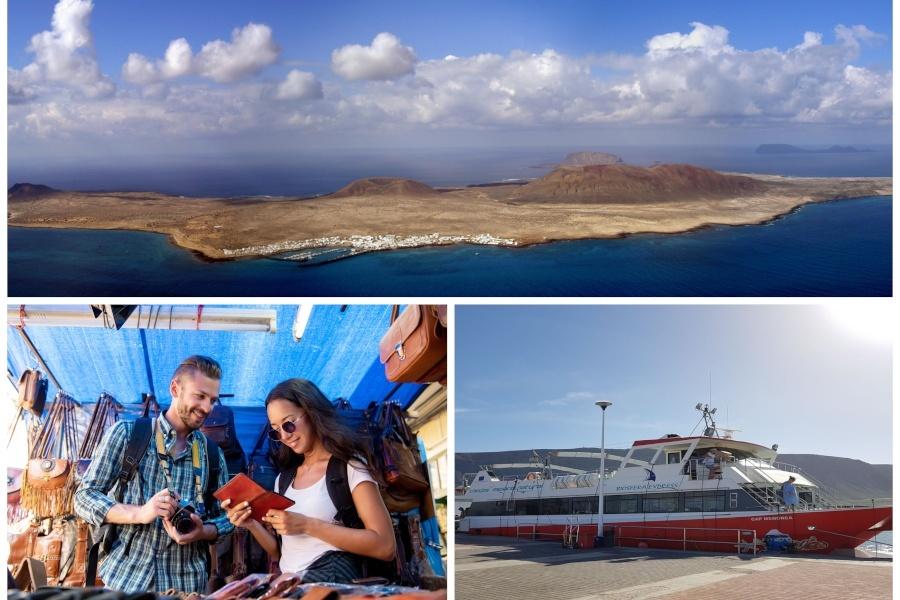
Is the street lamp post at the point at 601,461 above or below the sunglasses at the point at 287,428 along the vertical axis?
below

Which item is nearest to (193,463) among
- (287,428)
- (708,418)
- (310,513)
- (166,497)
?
(166,497)

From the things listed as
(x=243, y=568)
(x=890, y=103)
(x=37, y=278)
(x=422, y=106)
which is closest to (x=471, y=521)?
(x=243, y=568)

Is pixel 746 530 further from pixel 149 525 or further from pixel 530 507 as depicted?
pixel 149 525

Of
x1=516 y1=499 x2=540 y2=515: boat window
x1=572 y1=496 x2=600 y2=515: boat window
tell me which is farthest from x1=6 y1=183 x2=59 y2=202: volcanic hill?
x1=572 y1=496 x2=600 y2=515: boat window

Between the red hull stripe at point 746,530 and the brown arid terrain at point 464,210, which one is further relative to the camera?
the brown arid terrain at point 464,210

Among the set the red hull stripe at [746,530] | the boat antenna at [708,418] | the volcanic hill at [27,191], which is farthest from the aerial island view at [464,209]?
the red hull stripe at [746,530]

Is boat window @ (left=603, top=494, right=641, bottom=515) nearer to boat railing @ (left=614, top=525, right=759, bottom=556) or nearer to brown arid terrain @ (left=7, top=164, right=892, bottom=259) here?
boat railing @ (left=614, top=525, right=759, bottom=556)

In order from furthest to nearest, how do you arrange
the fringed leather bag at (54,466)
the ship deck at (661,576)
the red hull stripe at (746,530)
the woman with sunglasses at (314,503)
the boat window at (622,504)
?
the boat window at (622,504) → the red hull stripe at (746,530) → the ship deck at (661,576) → the fringed leather bag at (54,466) → the woman with sunglasses at (314,503)

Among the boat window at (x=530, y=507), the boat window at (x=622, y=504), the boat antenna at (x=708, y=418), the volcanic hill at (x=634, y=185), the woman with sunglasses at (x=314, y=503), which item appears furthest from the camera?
the boat window at (x=530, y=507)

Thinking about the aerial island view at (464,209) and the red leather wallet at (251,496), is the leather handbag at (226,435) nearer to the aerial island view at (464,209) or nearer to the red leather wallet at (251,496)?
the red leather wallet at (251,496)
